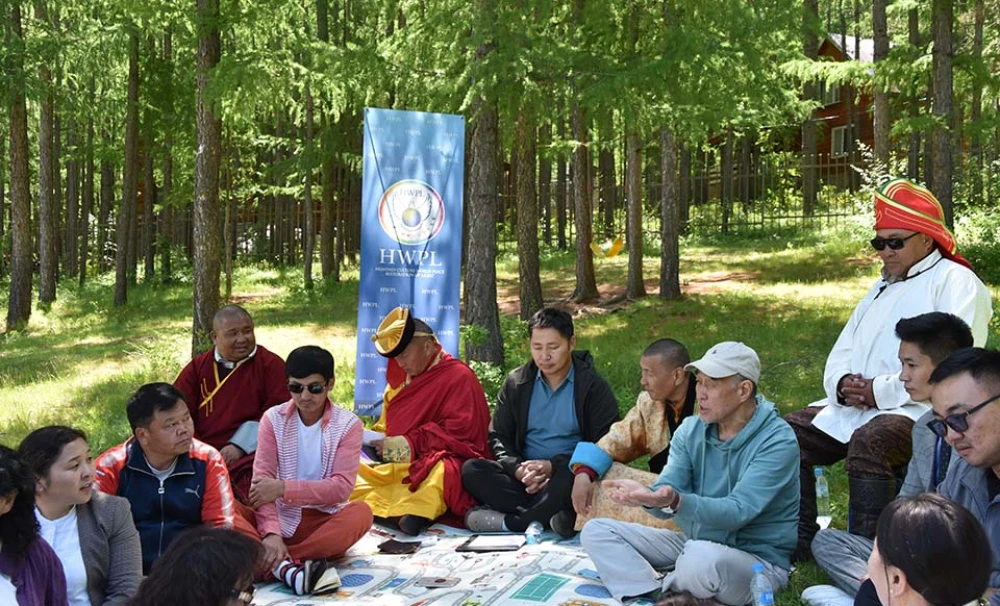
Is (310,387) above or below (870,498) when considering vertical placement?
above

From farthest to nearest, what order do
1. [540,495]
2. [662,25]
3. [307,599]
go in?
[662,25] < [540,495] < [307,599]

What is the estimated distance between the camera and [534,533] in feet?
19.5

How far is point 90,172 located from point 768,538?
26.0 meters

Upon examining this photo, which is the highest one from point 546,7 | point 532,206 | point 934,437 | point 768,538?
point 546,7

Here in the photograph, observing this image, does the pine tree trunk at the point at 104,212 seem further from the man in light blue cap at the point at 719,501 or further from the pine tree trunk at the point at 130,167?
the man in light blue cap at the point at 719,501

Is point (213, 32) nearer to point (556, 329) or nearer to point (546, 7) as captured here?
point (546, 7)

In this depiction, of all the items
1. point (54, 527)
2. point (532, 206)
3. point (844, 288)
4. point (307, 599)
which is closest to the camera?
point (54, 527)

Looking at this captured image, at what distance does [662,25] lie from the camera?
11344mm

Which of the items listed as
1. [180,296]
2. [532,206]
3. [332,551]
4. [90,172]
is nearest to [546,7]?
[532,206]

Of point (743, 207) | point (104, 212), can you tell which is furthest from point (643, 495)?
point (104, 212)

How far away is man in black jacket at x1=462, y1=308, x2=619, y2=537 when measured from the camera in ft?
19.9

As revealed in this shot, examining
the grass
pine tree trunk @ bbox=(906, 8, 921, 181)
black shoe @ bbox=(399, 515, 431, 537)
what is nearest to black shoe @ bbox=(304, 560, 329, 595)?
black shoe @ bbox=(399, 515, 431, 537)

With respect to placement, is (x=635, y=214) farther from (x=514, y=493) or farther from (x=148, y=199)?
(x=148, y=199)

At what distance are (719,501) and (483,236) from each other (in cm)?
556
